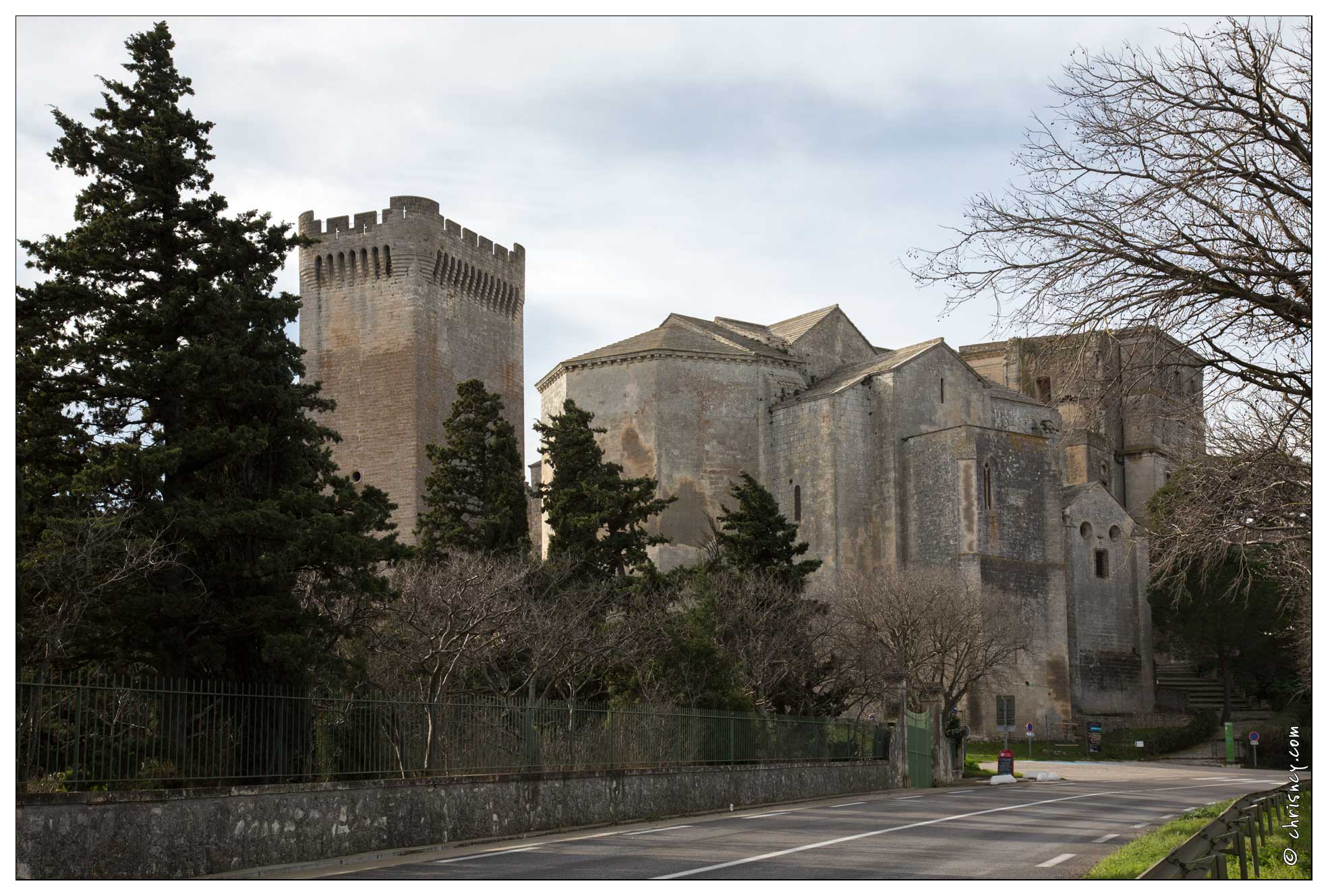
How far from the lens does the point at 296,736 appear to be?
46.7ft

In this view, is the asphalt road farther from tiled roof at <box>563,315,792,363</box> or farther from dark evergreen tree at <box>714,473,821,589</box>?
tiled roof at <box>563,315,792,363</box>

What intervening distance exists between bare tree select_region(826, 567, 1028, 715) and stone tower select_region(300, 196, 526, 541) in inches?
632

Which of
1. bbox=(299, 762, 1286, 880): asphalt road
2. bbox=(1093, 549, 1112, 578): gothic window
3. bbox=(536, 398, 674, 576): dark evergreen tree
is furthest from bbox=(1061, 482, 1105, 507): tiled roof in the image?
bbox=(299, 762, 1286, 880): asphalt road

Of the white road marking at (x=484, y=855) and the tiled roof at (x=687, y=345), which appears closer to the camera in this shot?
the white road marking at (x=484, y=855)

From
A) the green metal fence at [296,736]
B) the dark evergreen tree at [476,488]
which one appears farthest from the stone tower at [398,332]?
the green metal fence at [296,736]

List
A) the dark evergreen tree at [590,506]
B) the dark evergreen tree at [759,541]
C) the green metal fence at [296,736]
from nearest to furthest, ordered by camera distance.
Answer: the green metal fence at [296,736]
the dark evergreen tree at [590,506]
the dark evergreen tree at [759,541]

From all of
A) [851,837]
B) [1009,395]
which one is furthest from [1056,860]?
[1009,395]

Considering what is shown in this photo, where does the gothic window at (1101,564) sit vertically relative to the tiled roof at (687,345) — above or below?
below

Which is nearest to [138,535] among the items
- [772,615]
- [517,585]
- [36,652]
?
[36,652]

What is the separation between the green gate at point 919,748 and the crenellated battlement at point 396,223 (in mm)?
27745

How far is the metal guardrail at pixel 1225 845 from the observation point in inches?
304

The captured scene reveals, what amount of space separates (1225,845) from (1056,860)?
13.5ft

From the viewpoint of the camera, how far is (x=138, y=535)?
1480cm

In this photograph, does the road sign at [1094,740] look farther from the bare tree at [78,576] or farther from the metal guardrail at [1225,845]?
the bare tree at [78,576]
